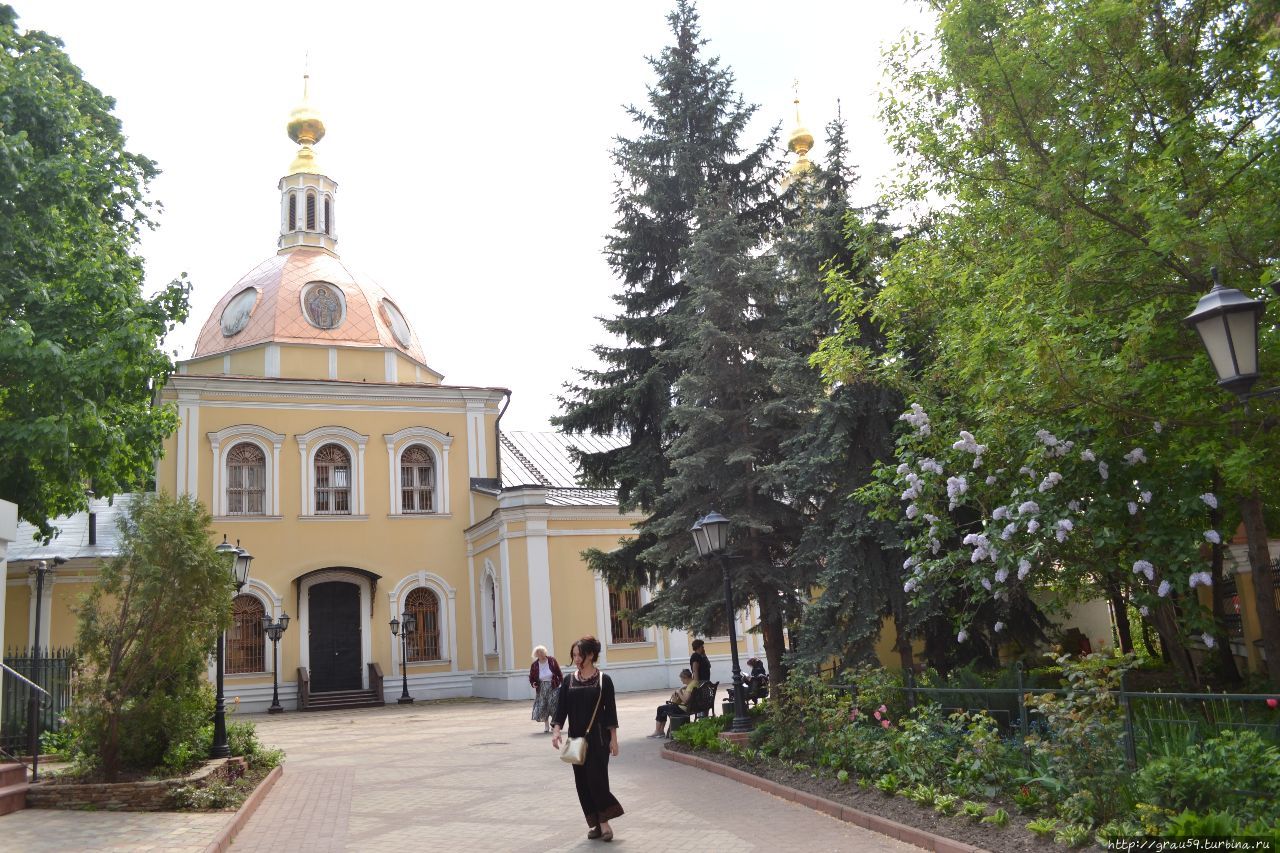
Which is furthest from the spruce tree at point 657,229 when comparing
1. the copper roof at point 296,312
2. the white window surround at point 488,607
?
the copper roof at point 296,312

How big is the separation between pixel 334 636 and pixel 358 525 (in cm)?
345

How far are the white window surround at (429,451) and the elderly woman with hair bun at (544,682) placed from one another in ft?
47.4

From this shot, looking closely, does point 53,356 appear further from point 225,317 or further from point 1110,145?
point 225,317

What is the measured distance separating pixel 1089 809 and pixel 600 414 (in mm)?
12538

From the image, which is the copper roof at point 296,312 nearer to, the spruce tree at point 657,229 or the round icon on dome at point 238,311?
the round icon on dome at point 238,311

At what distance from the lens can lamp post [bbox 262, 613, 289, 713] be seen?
28.7 meters

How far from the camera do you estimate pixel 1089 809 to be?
23.6ft

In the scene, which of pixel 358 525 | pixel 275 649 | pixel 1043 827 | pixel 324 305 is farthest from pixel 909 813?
pixel 324 305

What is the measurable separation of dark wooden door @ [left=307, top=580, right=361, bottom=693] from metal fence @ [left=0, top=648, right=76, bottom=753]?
1571 centimetres

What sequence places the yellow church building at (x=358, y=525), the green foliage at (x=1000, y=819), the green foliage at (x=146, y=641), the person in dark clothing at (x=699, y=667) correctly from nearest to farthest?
1. the green foliage at (x=1000, y=819)
2. the green foliage at (x=146, y=641)
3. the person in dark clothing at (x=699, y=667)
4. the yellow church building at (x=358, y=525)

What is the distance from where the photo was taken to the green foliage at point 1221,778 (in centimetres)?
627

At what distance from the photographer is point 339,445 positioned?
32344 mm

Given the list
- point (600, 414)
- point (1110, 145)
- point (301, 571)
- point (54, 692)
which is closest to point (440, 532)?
point (301, 571)

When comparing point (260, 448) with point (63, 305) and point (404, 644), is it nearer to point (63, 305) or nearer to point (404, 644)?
point (404, 644)
